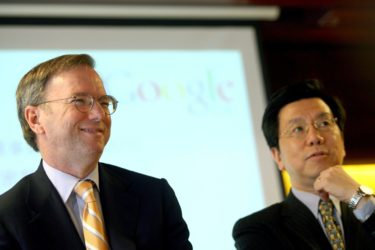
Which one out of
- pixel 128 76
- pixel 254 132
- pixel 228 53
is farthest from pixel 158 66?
pixel 254 132

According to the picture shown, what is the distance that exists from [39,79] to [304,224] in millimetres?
1136

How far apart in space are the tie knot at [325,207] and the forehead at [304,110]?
0.36 metres

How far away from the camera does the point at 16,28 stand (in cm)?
303

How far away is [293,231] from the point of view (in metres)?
1.98

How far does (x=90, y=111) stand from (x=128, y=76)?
1421mm

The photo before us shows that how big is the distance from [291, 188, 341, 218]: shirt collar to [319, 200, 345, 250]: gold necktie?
0.06 feet

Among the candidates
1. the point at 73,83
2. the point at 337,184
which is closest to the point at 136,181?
the point at 73,83

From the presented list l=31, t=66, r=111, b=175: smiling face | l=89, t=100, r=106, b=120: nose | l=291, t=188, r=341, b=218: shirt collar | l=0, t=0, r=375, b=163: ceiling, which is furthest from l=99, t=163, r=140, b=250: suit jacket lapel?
l=0, t=0, r=375, b=163: ceiling

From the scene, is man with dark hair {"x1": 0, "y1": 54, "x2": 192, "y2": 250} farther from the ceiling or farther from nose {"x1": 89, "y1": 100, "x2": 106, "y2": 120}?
the ceiling

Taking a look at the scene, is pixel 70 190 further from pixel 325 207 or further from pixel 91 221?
pixel 325 207

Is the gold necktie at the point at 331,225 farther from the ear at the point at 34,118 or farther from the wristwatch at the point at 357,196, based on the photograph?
the ear at the point at 34,118

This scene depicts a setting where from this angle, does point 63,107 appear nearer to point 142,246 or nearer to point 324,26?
point 142,246

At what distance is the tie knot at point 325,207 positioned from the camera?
2052 mm

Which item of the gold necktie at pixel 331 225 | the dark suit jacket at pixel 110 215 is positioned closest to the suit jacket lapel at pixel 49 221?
the dark suit jacket at pixel 110 215
